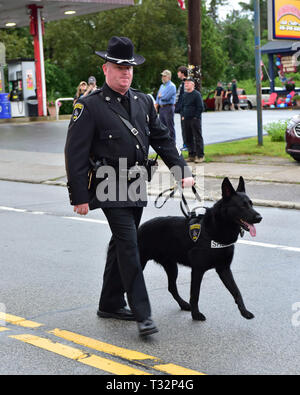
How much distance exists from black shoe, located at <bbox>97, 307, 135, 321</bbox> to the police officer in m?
0.42

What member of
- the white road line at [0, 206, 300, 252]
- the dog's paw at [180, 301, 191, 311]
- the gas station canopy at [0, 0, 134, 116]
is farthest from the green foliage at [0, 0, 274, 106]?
the dog's paw at [180, 301, 191, 311]

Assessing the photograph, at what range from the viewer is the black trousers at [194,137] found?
49.1 feet

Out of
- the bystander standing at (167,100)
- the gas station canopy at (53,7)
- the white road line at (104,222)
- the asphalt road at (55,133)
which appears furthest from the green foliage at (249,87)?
the white road line at (104,222)

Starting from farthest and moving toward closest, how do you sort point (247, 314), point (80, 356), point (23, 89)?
point (23, 89), point (247, 314), point (80, 356)

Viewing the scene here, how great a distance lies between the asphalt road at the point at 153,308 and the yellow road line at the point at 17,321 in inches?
2.5

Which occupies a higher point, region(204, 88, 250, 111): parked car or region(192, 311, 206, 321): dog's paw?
region(204, 88, 250, 111): parked car

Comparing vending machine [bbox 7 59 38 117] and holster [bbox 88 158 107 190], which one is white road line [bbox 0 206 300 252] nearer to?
holster [bbox 88 158 107 190]

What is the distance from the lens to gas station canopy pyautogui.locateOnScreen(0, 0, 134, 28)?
96.3 feet

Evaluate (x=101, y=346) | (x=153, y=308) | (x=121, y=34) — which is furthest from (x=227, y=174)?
(x=121, y=34)

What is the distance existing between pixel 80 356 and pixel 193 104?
36.8 ft

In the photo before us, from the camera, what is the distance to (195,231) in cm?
514

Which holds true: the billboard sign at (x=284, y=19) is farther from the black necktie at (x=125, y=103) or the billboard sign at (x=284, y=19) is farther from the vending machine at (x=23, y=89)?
the black necktie at (x=125, y=103)

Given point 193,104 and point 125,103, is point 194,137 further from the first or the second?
point 125,103
